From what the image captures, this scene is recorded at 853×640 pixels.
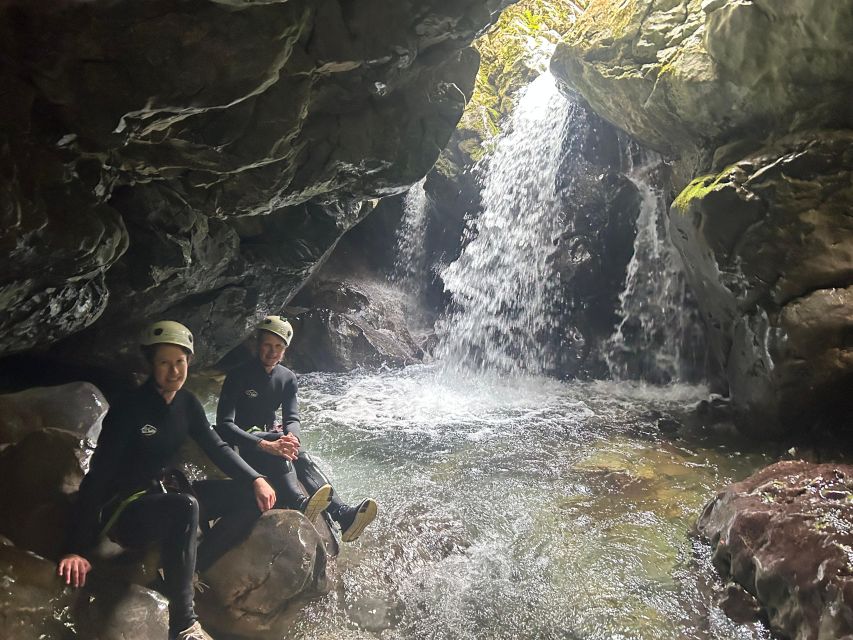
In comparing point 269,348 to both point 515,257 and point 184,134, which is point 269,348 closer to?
point 184,134

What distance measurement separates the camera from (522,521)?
16.3 feet

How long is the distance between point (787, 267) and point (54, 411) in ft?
25.4

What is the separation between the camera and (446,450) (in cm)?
697

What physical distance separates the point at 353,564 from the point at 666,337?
26.7 feet

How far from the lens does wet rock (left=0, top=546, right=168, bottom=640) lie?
111 inches

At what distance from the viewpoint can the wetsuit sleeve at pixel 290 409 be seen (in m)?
4.50

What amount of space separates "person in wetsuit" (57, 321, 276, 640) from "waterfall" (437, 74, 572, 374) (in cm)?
894

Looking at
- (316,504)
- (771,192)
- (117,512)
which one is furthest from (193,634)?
(771,192)

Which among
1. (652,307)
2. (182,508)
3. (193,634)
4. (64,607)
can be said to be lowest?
(193,634)

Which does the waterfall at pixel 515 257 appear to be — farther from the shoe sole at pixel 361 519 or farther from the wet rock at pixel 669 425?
the shoe sole at pixel 361 519

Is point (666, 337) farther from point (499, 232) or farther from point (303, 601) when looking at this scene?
point (303, 601)

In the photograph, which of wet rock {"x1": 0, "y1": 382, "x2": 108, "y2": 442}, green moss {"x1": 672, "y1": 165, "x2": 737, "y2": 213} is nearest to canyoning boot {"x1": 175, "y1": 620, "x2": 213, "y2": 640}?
wet rock {"x1": 0, "y1": 382, "x2": 108, "y2": 442}

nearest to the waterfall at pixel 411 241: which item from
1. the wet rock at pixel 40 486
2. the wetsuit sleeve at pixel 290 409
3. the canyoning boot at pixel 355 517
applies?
the wetsuit sleeve at pixel 290 409

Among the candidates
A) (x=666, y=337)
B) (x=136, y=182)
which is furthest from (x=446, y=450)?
(x=666, y=337)
